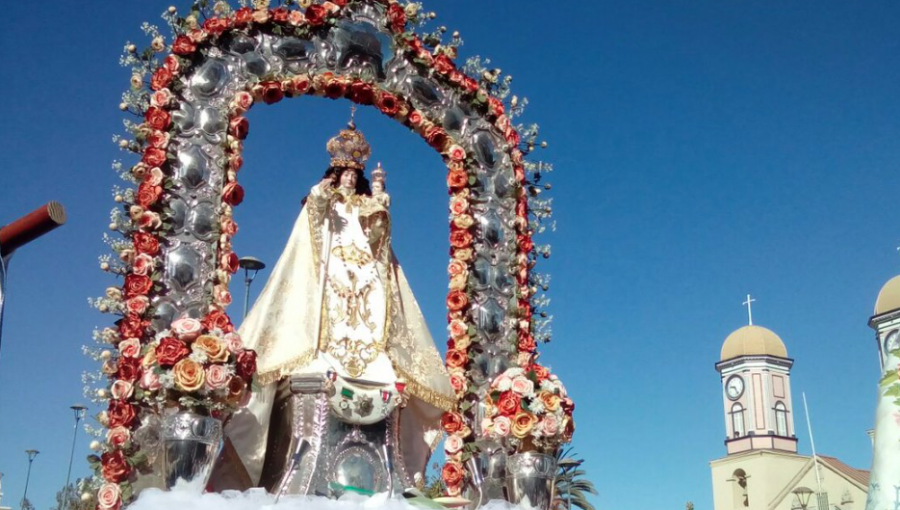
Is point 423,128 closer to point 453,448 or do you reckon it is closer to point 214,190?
point 214,190

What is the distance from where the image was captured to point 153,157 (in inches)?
370

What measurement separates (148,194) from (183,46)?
164cm

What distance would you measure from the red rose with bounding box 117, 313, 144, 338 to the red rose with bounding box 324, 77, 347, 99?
3.23 metres

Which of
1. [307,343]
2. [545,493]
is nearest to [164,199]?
[307,343]

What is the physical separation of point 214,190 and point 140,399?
2.24 m

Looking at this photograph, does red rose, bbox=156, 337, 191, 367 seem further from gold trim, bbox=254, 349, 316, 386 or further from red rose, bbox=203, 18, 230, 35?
red rose, bbox=203, 18, 230, 35

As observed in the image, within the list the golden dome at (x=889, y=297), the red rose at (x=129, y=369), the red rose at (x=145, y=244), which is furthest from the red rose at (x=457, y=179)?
the golden dome at (x=889, y=297)

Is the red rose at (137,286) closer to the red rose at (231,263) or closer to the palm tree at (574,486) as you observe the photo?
the red rose at (231,263)

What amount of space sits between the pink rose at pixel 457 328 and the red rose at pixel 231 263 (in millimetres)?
2456

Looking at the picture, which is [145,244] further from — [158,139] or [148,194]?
[158,139]

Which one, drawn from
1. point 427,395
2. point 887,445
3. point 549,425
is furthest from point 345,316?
point 887,445

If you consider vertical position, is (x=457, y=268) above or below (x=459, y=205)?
below

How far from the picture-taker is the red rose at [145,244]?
29.9 feet

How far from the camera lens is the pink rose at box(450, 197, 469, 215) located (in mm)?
11008
